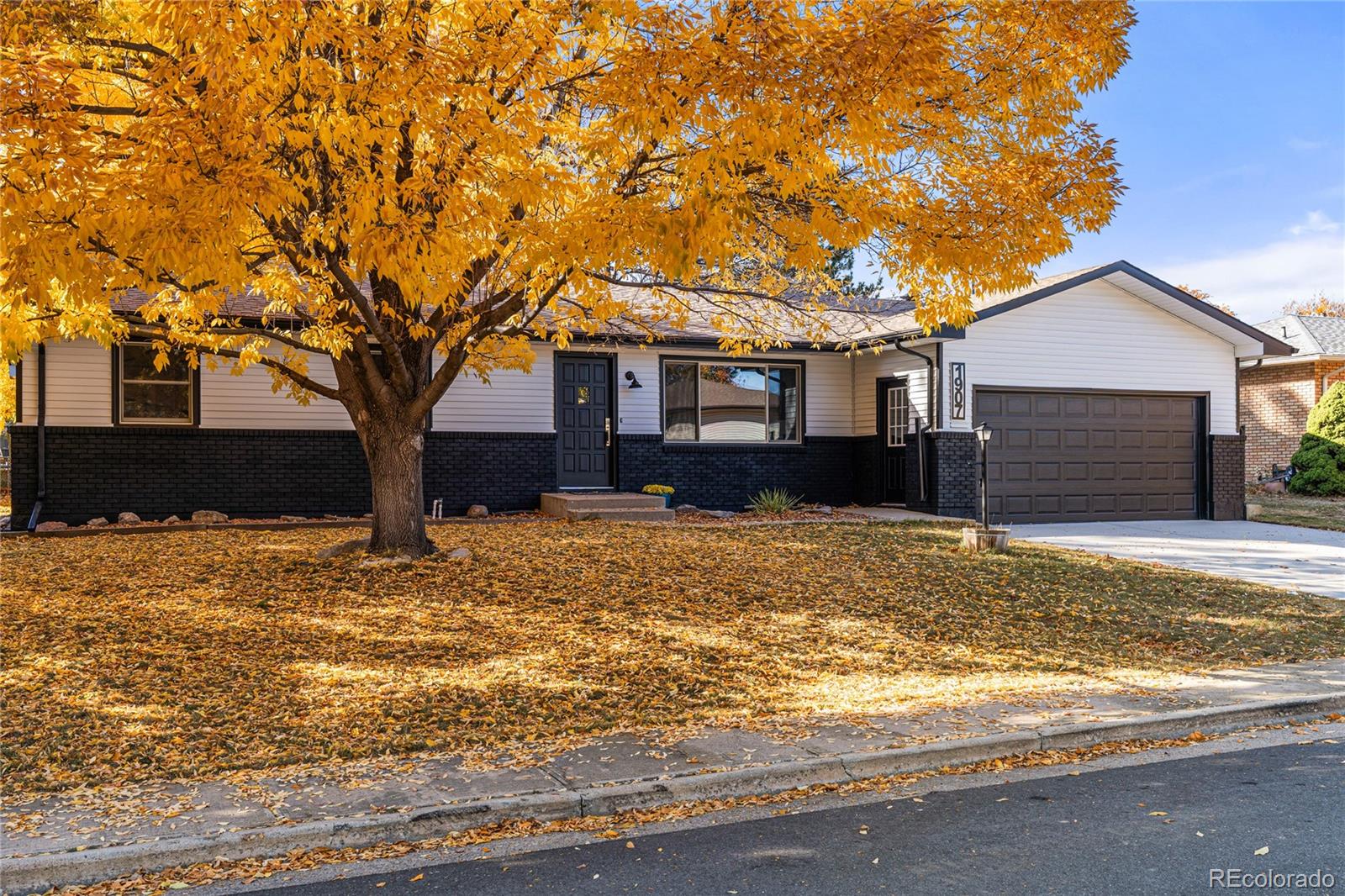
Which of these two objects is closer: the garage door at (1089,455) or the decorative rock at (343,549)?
the decorative rock at (343,549)

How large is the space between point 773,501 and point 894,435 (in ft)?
8.78

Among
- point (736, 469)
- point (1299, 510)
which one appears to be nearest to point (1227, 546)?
point (1299, 510)

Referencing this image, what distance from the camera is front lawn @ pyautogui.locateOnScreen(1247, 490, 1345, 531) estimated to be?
17.3m

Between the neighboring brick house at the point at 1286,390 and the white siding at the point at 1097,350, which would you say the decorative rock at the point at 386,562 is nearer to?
the white siding at the point at 1097,350

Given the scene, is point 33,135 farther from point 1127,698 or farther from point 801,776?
point 1127,698

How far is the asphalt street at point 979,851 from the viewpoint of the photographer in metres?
3.91

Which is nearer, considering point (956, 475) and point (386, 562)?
point (386, 562)

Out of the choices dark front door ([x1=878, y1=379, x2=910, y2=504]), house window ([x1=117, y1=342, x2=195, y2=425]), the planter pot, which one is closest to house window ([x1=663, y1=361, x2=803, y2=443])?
dark front door ([x1=878, y1=379, x2=910, y2=504])

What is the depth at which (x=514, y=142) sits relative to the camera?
285 inches

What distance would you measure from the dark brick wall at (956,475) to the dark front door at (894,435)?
1.00 m

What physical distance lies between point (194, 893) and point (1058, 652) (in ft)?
20.8

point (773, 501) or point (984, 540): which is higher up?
point (773, 501)

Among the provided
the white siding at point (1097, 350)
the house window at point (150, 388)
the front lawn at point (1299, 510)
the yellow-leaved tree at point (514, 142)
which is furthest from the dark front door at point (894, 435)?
the house window at point (150, 388)

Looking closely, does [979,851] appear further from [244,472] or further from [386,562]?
[244,472]
